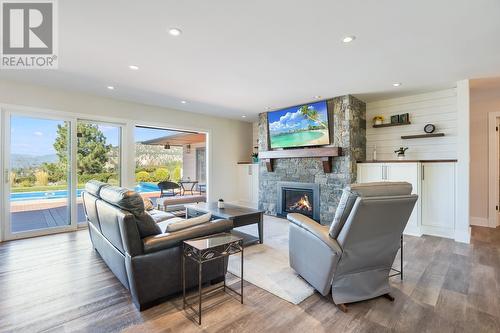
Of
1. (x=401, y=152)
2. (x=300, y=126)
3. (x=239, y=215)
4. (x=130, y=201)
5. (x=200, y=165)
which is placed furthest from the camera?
(x=200, y=165)

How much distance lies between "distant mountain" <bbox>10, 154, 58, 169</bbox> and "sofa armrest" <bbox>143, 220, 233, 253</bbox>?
362cm

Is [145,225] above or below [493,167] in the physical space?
below

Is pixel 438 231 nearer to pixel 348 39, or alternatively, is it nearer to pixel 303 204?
pixel 303 204

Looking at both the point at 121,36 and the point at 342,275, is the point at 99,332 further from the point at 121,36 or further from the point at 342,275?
the point at 121,36

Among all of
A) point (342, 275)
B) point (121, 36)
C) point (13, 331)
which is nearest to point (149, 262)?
point (13, 331)

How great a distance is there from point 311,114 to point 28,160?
208 inches

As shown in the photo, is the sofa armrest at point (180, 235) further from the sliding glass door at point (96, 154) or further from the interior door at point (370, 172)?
the sliding glass door at point (96, 154)

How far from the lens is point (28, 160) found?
420 centimetres

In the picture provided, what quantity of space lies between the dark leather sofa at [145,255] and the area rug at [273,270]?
0.41 meters

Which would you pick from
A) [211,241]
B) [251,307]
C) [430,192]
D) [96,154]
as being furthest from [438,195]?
[96,154]

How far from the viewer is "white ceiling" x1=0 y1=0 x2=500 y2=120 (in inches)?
84.7

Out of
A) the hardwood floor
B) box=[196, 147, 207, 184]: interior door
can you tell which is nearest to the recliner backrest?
the hardwood floor

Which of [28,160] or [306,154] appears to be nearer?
[28,160]

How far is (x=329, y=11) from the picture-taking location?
7.12 feet
